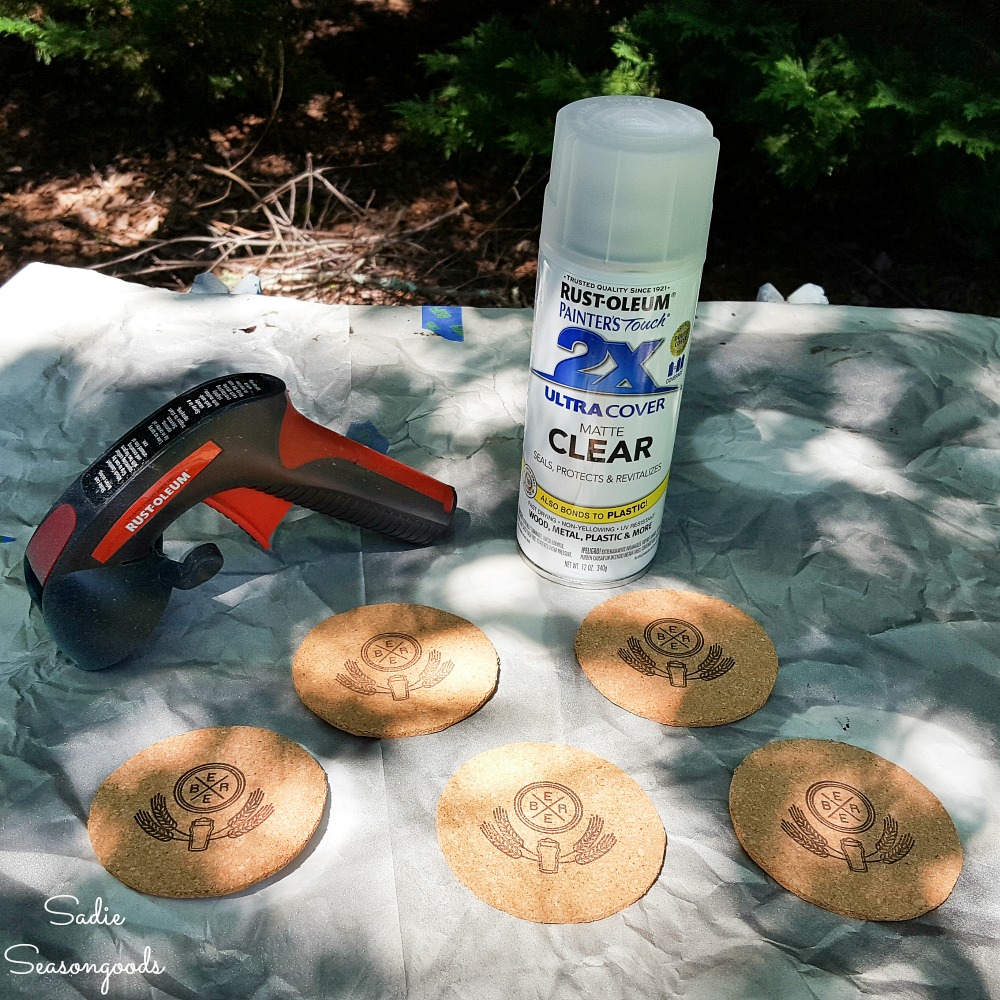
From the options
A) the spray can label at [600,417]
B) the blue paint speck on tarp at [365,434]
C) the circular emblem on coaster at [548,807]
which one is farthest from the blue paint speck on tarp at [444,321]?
the circular emblem on coaster at [548,807]

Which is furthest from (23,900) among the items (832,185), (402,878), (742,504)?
(832,185)

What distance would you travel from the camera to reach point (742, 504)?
1313mm

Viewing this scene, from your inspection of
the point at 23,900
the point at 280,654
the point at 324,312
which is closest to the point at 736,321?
the point at 324,312

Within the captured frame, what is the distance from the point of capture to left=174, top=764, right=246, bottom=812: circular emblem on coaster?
884 mm

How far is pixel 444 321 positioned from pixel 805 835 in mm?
1003

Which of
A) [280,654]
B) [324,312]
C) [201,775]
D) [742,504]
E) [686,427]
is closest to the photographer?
[201,775]

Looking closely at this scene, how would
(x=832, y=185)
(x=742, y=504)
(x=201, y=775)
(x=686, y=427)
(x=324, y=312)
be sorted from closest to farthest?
1. (x=201, y=775)
2. (x=742, y=504)
3. (x=686, y=427)
4. (x=324, y=312)
5. (x=832, y=185)

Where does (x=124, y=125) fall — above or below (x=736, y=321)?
below

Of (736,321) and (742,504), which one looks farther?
(736,321)

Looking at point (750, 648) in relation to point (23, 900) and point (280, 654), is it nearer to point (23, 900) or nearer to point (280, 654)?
point (280, 654)

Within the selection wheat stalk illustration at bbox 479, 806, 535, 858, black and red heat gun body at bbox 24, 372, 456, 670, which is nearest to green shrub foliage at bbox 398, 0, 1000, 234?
black and red heat gun body at bbox 24, 372, 456, 670

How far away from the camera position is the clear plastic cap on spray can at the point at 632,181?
0.87m

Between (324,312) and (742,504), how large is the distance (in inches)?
28.8

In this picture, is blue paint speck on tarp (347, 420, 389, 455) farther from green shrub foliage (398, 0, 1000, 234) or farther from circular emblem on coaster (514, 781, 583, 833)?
green shrub foliage (398, 0, 1000, 234)
